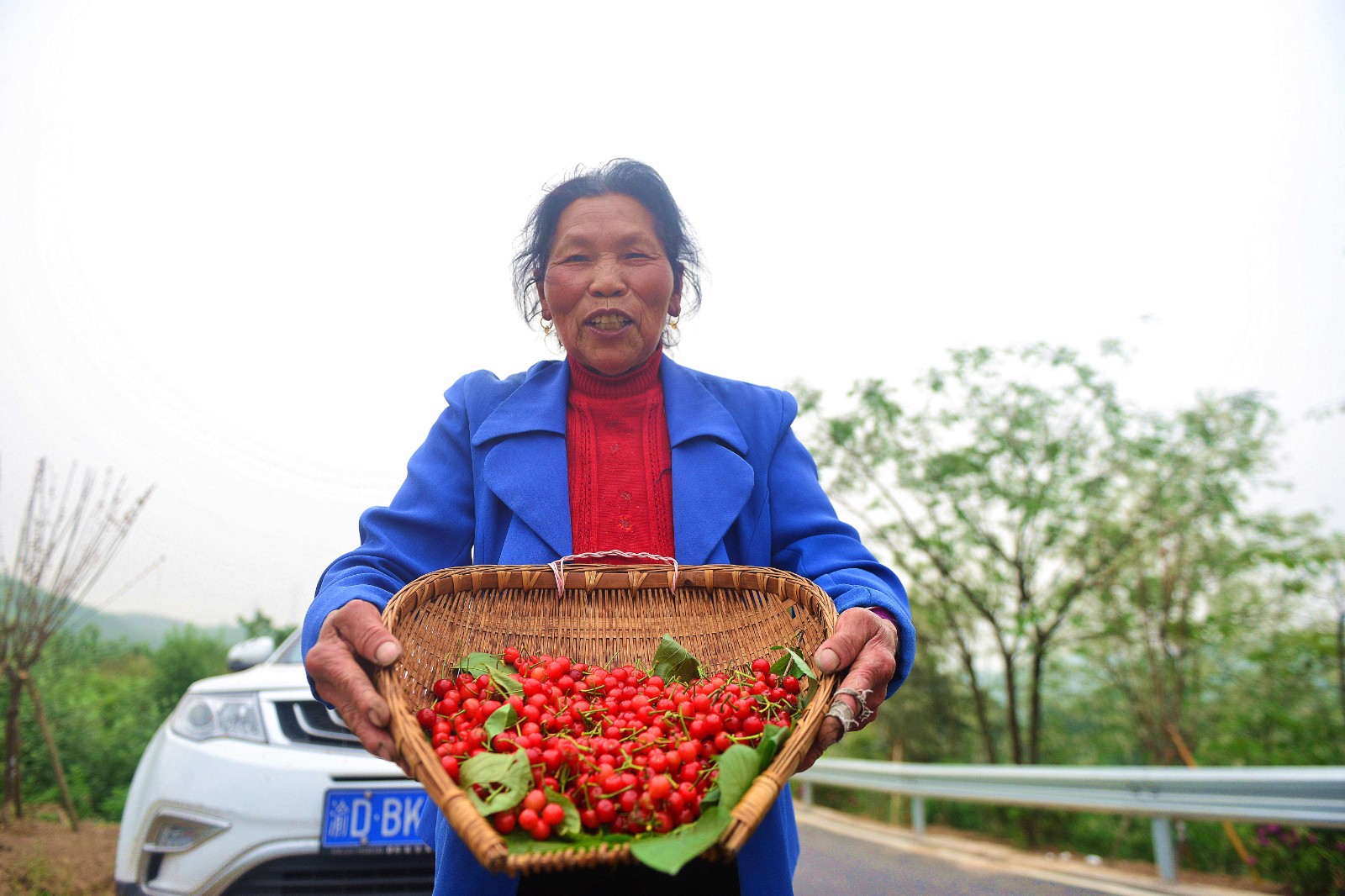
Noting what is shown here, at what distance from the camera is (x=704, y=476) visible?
5.71 ft

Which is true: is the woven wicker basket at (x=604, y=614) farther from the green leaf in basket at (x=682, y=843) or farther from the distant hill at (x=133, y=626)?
the distant hill at (x=133, y=626)

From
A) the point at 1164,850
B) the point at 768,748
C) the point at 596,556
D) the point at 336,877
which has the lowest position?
the point at 1164,850

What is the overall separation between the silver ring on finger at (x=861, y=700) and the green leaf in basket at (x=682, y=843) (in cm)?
23

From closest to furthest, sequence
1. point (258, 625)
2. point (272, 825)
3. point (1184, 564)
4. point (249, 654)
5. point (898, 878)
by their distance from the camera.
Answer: point (272, 825)
point (249, 654)
point (898, 878)
point (258, 625)
point (1184, 564)

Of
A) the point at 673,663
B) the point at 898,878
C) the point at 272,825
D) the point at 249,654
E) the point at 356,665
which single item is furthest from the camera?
the point at 898,878

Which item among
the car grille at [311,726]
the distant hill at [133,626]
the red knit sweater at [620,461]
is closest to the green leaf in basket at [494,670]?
the red knit sweater at [620,461]

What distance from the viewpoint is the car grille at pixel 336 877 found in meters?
2.81

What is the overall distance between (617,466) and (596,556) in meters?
0.26

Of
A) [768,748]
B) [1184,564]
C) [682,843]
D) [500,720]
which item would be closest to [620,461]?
[500,720]

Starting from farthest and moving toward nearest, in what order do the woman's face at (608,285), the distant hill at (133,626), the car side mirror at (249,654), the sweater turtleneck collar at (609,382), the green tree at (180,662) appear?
the green tree at (180,662) → the distant hill at (133,626) → the car side mirror at (249,654) → the sweater turtleneck collar at (609,382) → the woman's face at (608,285)

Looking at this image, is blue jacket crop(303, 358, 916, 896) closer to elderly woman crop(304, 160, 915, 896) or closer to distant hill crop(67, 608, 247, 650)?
elderly woman crop(304, 160, 915, 896)

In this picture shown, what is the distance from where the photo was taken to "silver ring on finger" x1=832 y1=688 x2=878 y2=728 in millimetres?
1196

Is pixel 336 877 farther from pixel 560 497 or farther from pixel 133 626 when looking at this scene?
pixel 133 626

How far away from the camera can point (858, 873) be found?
4.39 meters
